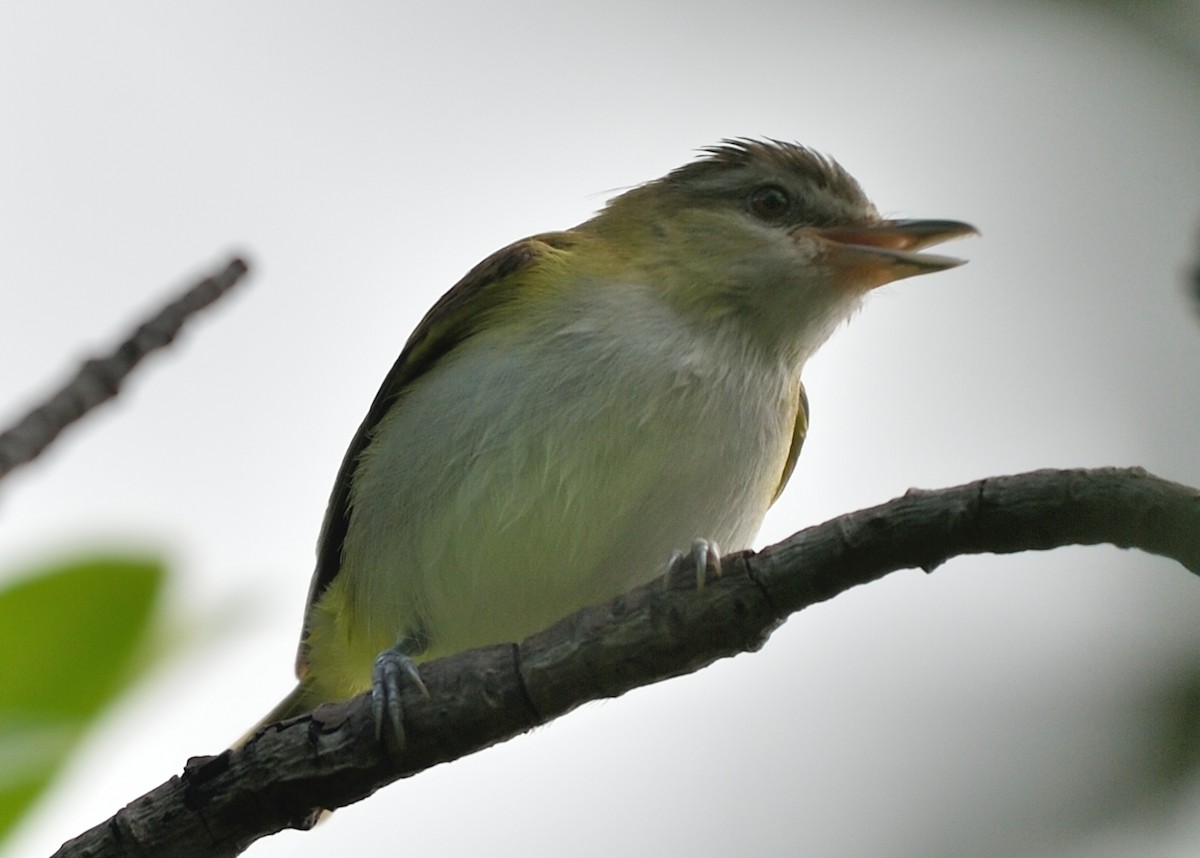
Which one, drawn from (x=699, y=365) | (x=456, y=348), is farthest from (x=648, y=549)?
(x=456, y=348)

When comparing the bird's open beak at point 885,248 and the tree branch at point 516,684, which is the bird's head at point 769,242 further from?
the tree branch at point 516,684

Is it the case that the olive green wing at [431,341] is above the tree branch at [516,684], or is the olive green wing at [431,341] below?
above

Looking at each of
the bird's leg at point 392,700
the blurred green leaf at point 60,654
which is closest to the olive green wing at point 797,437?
the bird's leg at point 392,700

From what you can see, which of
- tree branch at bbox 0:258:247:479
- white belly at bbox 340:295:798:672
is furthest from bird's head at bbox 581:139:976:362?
tree branch at bbox 0:258:247:479

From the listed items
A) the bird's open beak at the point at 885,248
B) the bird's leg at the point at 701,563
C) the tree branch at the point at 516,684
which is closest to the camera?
the tree branch at the point at 516,684

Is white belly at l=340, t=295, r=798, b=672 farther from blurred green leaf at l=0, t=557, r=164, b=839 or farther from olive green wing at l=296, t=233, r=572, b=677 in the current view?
blurred green leaf at l=0, t=557, r=164, b=839

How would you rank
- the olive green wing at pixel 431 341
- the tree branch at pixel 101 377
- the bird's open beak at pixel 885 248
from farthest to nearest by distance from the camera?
1. the olive green wing at pixel 431 341
2. the bird's open beak at pixel 885 248
3. the tree branch at pixel 101 377
